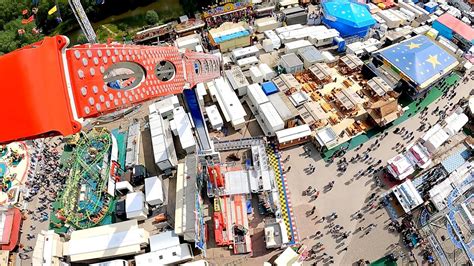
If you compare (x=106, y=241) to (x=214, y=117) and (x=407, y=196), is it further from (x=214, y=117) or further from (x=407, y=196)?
(x=407, y=196)

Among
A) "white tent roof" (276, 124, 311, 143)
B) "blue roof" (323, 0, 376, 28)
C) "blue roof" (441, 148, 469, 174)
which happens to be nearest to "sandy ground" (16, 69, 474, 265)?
"white tent roof" (276, 124, 311, 143)

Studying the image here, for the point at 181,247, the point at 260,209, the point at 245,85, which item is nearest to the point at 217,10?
the point at 245,85

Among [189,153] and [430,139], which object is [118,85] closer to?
[189,153]

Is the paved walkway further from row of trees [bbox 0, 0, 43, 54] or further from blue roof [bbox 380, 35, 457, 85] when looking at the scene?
row of trees [bbox 0, 0, 43, 54]

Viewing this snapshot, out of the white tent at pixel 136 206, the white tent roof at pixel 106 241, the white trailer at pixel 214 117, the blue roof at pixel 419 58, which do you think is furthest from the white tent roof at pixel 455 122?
the white tent roof at pixel 106 241

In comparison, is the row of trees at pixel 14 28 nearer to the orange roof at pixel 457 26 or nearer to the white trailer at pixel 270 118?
the white trailer at pixel 270 118

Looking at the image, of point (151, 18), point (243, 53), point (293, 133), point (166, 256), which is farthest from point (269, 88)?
point (151, 18)

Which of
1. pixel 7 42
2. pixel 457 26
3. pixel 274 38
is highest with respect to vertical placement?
pixel 7 42
